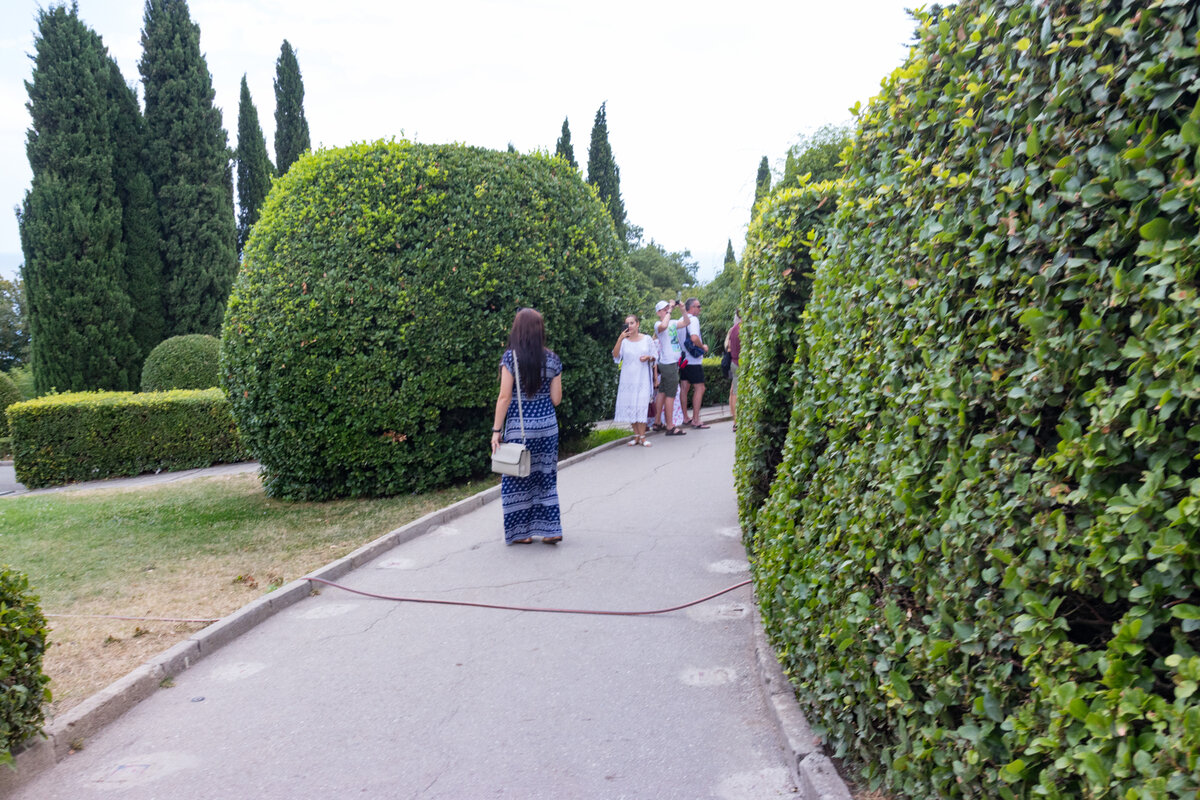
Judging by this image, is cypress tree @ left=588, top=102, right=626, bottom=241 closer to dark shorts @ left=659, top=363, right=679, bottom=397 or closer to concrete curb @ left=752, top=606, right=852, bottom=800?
dark shorts @ left=659, top=363, right=679, bottom=397

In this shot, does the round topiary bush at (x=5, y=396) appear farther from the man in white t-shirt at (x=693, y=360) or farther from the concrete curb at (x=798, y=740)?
the concrete curb at (x=798, y=740)

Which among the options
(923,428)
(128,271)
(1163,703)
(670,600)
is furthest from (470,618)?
(128,271)

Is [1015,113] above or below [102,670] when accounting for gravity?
above

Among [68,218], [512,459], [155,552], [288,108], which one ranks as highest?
[288,108]

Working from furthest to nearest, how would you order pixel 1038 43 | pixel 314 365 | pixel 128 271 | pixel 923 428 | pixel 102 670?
pixel 128 271 < pixel 314 365 < pixel 102 670 < pixel 923 428 < pixel 1038 43

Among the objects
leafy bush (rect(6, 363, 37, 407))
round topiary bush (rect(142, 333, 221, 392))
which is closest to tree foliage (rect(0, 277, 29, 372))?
leafy bush (rect(6, 363, 37, 407))

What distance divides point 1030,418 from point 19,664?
3999 mm

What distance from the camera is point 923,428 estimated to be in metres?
2.55

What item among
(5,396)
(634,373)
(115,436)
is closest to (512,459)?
(634,373)

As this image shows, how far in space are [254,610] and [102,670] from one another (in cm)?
102

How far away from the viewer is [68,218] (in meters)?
23.4

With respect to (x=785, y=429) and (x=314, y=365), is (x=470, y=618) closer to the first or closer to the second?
(x=785, y=429)

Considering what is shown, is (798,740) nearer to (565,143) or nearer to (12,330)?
(565,143)

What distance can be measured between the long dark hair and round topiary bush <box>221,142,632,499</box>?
2.73 m
